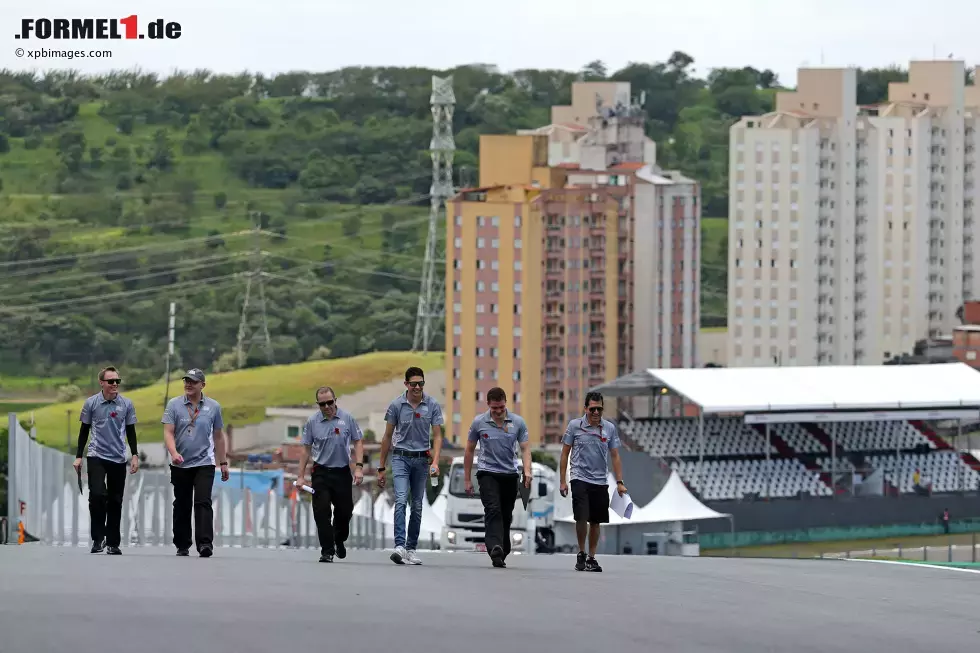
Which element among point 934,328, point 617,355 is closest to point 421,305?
point 617,355

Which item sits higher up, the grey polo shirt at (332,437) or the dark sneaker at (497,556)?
the grey polo shirt at (332,437)

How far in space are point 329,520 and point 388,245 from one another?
13418 centimetres

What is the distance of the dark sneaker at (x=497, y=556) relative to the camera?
19.2 meters

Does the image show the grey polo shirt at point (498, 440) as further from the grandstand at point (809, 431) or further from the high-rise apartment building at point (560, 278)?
the high-rise apartment building at point (560, 278)

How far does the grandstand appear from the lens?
7188 cm

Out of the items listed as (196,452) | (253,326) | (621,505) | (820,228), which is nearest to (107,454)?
(196,452)

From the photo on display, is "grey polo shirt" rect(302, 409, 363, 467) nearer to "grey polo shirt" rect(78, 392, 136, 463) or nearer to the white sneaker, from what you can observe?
the white sneaker

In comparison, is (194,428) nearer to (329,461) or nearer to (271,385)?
(329,461)

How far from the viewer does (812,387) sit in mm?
74750

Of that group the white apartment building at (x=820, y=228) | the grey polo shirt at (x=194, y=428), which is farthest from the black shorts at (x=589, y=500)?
the white apartment building at (x=820, y=228)

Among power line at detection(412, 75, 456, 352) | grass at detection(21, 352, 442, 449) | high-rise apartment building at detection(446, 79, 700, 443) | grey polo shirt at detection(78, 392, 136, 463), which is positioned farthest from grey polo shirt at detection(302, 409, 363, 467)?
power line at detection(412, 75, 456, 352)

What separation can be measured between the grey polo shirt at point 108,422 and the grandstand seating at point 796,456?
51.9 m

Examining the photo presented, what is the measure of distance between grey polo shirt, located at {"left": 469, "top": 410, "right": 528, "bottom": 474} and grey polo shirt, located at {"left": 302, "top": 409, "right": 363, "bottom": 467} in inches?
44.0

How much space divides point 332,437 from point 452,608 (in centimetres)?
502
